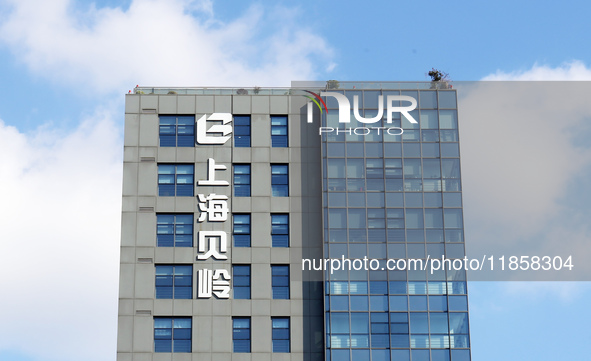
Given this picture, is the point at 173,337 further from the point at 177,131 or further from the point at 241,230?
the point at 177,131

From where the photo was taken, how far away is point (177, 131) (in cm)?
7338

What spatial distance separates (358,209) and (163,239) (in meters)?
13.7

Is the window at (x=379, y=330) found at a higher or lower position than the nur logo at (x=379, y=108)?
lower

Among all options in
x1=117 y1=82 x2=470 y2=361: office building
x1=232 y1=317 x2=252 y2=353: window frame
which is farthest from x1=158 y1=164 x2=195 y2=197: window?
x1=232 y1=317 x2=252 y2=353: window frame

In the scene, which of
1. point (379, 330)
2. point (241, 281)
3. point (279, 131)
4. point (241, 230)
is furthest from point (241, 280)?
point (279, 131)

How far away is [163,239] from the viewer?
2805 inches

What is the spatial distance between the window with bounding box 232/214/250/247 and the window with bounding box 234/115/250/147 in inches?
209

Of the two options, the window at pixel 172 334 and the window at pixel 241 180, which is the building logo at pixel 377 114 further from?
the window at pixel 172 334

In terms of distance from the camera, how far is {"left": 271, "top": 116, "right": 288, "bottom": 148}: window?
73.3 m

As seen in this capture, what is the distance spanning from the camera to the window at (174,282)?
230ft

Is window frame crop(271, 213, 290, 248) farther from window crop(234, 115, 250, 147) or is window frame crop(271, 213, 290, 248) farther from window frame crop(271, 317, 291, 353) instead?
window crop(234, 115, 250, 147)

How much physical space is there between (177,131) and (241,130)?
180 inches

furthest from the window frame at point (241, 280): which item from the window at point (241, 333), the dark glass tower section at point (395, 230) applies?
the dark glass tower section at point (395, 230)

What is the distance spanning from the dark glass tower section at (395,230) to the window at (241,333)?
5600mm
